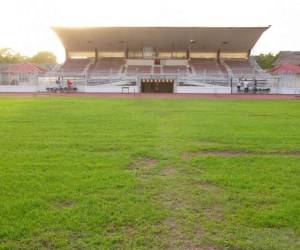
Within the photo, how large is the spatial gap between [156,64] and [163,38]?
3674mm

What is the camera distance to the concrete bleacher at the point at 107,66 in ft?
182

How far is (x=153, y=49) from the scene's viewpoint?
60.7m

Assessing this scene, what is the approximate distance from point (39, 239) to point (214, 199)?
241cm

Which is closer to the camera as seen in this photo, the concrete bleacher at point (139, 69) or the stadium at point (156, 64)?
the stadium at point (156, 64)

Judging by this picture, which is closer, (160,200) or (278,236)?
(278,236)

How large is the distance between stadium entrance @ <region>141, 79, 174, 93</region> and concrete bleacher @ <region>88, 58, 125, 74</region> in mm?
6938

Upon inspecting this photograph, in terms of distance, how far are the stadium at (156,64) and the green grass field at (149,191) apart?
3676cm

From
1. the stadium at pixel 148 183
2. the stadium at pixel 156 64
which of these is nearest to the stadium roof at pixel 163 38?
the stadium at pixel 156 64

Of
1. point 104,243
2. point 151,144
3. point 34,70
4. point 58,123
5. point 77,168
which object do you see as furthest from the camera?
point 34,70

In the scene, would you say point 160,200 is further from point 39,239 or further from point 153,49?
point 153,49

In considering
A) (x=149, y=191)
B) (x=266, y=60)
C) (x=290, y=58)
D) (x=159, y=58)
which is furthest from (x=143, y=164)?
(x=266, y=60)

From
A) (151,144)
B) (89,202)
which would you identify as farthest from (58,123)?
(89,202)

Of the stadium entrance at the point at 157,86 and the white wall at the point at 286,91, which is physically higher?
the stadium entrance at the point at 157,86

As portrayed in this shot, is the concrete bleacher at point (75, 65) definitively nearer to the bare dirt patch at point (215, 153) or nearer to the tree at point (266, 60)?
the tree at point (266, 60)
